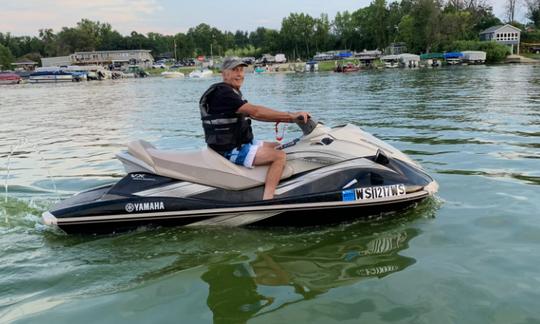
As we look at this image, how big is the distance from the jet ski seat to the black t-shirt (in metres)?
0.55

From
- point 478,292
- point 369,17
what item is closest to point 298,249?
point 478,292

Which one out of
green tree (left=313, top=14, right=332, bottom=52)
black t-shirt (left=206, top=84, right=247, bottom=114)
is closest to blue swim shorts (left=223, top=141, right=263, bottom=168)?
black t-shirt (left=206, top=84, right=247, bottom=114)

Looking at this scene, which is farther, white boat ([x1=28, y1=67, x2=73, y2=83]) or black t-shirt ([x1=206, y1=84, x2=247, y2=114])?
white boat ([x1=28, y1=67, x2=73, y2=83])

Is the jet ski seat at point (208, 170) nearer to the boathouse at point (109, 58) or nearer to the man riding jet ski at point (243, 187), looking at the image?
the man riding jet ski at point (243, 187)

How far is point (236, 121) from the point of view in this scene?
5.20m

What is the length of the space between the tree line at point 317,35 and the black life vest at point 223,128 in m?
82.4

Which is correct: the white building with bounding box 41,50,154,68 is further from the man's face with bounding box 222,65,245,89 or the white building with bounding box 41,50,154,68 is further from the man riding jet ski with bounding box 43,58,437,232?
the man's face with bounding box 222,65,245,89

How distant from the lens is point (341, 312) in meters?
3.66

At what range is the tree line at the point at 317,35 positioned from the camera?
85.0 metres

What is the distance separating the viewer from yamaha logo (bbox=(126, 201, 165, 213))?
5.29 m

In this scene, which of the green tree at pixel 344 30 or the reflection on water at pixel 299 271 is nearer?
the reflection on water at pixel 299 271

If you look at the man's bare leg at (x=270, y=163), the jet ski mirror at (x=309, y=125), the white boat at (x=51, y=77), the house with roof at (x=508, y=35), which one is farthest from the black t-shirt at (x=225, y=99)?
the house with roof at (x=508, y=35)

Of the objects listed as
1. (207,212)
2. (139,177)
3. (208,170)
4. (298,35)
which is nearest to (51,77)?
(298,35)

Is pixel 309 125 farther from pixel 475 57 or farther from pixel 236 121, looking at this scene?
pixel 475 57
